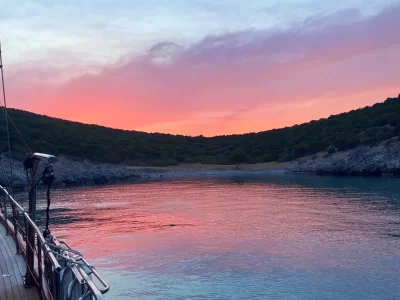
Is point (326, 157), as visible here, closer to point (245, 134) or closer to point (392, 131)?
point (392, 131)

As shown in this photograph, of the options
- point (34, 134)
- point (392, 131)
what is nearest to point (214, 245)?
point (392, 131)

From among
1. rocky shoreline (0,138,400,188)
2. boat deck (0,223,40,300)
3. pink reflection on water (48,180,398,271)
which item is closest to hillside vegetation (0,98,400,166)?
rocky shoreline (0,138,400,188)

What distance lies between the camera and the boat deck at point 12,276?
8859 mm

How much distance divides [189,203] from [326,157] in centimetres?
5976

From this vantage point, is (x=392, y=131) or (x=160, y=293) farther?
(x=392, y=131)

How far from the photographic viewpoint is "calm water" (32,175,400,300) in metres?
17.4

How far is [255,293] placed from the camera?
16.8m

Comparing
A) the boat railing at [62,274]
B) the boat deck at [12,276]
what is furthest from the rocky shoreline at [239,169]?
the boat railing at [62,274]

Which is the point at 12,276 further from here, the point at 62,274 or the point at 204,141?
the point at 204,141

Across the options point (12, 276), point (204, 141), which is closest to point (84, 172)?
point (12, 276)

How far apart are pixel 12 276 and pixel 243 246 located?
15.6m

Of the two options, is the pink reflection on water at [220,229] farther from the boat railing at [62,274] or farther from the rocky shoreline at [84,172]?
the rocky shoreline at [84,172]

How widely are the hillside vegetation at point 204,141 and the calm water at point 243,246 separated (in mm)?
53265

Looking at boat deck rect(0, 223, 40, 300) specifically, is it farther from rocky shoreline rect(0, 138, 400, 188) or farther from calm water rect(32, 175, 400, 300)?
rocky shoreline rect(0, 138, 400, 188)
